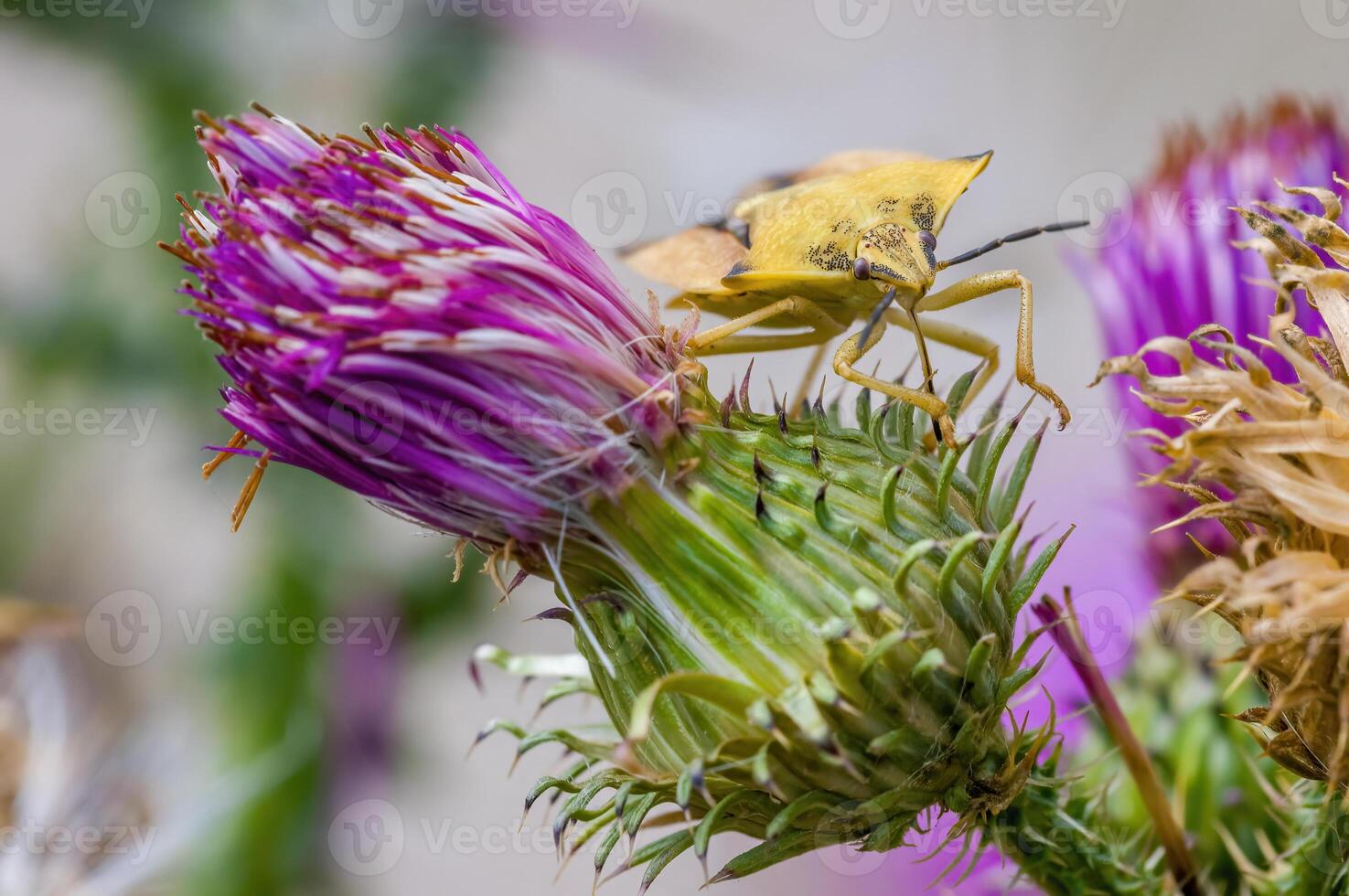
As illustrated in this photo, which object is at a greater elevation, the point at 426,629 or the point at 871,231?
the point at 871,231

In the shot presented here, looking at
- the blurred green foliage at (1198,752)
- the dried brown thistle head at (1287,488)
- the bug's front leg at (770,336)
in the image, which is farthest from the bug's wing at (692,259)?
the blurred green foliage at (1198,752)

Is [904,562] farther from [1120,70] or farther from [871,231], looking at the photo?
[1120,70]

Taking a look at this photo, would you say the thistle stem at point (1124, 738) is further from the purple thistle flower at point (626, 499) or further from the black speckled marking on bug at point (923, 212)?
the black speckled marking on bug at point (923, 212)

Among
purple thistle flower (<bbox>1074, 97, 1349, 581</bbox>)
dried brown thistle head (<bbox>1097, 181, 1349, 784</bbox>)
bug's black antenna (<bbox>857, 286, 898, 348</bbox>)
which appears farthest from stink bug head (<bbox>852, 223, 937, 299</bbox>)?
purple thistle flower (<bbox>1074, 97, 1349, 581</bbox>)

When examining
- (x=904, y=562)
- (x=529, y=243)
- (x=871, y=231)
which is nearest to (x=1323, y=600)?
(x=904, y=562)

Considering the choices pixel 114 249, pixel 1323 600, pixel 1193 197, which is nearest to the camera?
pixel 1323 600

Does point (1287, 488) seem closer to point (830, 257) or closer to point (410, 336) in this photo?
point (830, 257)

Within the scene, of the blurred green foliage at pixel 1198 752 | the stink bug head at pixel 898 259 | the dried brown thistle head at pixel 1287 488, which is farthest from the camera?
the blurred green foliage at pixel 1198 752
